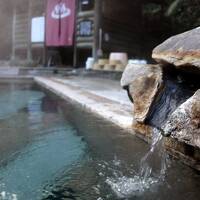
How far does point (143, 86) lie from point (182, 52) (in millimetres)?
972

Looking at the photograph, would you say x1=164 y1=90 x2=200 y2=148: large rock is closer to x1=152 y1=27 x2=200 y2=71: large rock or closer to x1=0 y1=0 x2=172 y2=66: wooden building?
x1=152 y1=27 x2=200 y2=71: large rock

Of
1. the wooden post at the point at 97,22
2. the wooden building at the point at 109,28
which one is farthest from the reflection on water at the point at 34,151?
the wooden building at the point at 109,28

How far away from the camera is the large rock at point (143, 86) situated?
14.4ft

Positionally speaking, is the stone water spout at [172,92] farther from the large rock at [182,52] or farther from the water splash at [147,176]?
the water splash at [147,176]

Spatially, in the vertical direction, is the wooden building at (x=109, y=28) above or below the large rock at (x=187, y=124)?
above

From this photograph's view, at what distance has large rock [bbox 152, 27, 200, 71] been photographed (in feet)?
11.6

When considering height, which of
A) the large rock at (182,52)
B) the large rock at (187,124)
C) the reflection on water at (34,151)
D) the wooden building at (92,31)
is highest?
the wooden building at (92,31)

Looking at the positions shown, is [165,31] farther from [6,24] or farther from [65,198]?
[65,198]

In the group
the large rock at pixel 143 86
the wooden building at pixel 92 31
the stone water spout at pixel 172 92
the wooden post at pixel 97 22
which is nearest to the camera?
the stone water spout at pixel 172 92

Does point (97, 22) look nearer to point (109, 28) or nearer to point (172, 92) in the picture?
point (109, 28)

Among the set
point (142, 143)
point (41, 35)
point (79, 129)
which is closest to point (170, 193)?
point (142, 143)

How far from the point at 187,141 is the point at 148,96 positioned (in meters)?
1.55

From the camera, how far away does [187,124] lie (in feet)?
9.84

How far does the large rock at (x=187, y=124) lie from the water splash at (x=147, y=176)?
1.61 ft
